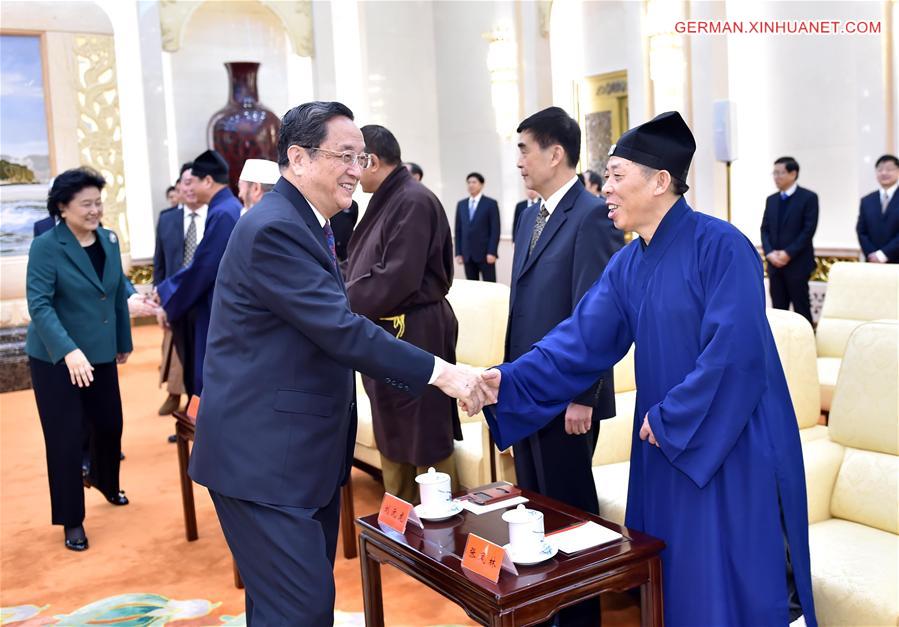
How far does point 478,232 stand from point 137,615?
7451 millimetres

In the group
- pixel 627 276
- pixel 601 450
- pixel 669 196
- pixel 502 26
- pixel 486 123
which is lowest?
pixel 601 450

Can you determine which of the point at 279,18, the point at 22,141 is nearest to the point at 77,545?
the point at 22,141

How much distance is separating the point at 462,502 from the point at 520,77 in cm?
888

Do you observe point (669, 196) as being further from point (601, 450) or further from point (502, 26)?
point (502, 26)

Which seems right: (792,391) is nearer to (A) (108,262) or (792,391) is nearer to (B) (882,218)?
(A) (108,262)

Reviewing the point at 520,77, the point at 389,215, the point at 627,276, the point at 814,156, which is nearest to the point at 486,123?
the point at 520,77

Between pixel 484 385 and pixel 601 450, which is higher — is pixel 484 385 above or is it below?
above

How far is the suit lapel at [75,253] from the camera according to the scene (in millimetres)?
4062

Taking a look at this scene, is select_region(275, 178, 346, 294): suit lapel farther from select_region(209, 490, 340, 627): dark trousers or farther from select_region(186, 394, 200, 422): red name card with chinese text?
select_region(186, 394, 200, 422): red name card with chinese text

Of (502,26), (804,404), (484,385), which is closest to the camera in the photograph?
(484,385)

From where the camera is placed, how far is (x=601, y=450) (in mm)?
3551

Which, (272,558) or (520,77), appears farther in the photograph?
(520,77)

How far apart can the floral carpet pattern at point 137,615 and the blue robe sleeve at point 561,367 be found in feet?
3.66

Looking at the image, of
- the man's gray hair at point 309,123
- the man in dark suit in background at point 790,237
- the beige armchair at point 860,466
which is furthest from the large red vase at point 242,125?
the man's gray hair at point 309,123
